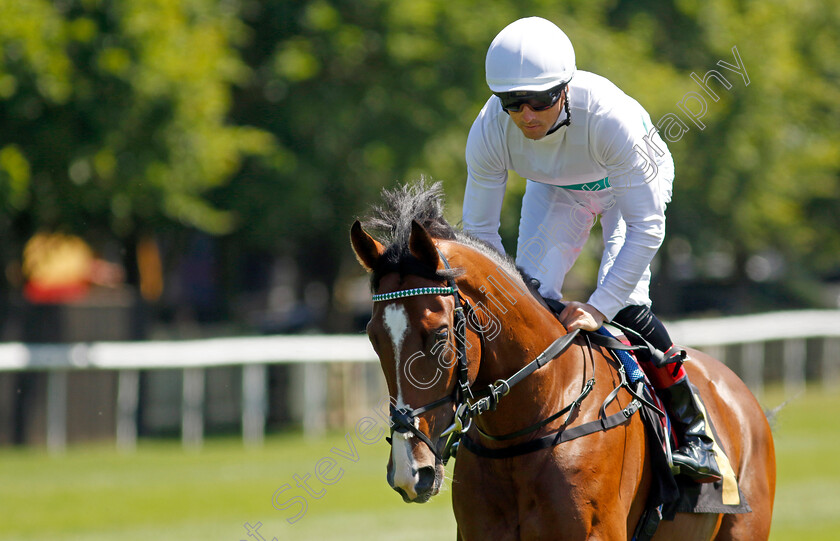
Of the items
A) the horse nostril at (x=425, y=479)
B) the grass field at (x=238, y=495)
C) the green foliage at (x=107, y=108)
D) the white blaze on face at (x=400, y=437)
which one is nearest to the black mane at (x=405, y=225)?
the white blaze on face at (x=400, y=437)

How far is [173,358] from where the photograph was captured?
1399cm

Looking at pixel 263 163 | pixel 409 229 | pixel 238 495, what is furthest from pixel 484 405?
pixel 263 163

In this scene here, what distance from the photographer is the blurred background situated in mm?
13023

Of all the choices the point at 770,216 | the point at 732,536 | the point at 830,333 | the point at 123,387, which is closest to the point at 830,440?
the point at 830,333

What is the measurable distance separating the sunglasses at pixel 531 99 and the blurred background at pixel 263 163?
18.3 feet

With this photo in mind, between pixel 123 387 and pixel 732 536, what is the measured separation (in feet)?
33.9

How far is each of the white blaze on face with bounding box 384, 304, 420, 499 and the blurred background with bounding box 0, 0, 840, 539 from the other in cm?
559

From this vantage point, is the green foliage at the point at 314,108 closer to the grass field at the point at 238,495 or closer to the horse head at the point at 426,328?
the grass field at the point at 238,495

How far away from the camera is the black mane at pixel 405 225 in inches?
141

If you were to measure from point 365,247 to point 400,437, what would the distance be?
68 cm

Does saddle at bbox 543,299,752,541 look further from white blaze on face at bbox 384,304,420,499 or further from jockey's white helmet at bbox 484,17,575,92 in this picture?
white blaze on face at bbox 384,304,420,499

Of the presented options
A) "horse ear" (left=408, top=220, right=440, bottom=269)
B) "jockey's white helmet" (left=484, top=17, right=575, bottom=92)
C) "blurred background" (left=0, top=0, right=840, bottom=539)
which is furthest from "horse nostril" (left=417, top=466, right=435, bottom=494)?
"blurred background" (left=0, top=0, right=840, bottom=539)

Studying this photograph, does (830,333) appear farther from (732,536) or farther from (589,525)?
(589,525)

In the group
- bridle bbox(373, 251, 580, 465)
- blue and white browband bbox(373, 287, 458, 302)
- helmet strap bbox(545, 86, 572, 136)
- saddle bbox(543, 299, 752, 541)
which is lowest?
saddle bbox(543, 299, 752, 541)
